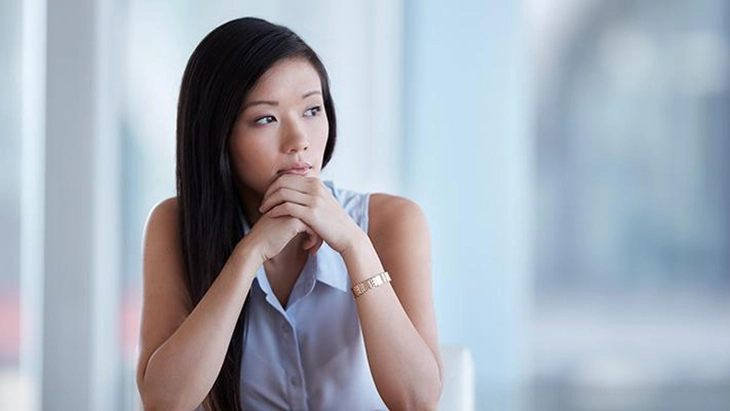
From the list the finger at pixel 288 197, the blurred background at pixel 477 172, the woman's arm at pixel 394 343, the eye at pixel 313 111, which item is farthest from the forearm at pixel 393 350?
the blurred background at pixel 477 172

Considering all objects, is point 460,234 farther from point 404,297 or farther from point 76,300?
point 404,297

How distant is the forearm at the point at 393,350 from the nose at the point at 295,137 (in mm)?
172

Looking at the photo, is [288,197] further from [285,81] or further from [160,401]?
[160,401]

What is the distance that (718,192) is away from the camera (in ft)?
10.0

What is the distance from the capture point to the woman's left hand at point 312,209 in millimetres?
1505

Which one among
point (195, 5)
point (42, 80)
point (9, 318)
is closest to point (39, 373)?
point (9, 318)

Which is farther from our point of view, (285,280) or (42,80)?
(42,80)

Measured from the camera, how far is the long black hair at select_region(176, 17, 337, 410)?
1520 mm

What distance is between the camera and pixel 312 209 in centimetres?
151

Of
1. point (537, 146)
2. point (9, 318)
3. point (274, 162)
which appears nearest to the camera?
point (274, 162)

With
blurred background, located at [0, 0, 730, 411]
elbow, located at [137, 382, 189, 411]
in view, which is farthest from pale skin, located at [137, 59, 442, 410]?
blurred background, located at [0, 0, 730, 411]

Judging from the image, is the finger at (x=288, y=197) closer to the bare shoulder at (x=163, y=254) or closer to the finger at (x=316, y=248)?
the finger at (x=316, y=248)

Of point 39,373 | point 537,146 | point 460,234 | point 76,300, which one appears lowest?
point 39,373

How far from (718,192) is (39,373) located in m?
2.07
